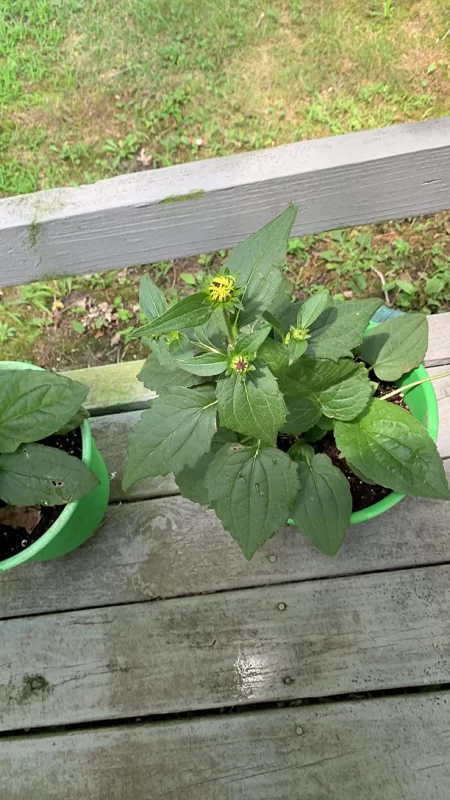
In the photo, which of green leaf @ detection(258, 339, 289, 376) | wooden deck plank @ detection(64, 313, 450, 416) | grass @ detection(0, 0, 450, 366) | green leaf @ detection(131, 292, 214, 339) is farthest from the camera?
grass @ detection(0, 0, 450, 366)

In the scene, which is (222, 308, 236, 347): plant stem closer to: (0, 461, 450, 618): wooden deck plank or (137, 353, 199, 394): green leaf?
(137, 353, 199, 394): green leaf

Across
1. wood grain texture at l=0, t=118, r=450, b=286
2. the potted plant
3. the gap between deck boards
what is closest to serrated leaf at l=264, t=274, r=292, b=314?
the potted plant

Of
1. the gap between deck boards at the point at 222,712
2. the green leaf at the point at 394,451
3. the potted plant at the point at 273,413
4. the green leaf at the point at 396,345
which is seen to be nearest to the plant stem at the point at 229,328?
the potted plant at the point at 273,413

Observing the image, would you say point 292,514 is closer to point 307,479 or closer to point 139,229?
point 307,479

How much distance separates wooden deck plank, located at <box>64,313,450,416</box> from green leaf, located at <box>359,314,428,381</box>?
1.32 ft

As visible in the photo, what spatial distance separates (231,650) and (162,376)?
708 mm

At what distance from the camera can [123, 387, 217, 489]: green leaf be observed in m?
1.07

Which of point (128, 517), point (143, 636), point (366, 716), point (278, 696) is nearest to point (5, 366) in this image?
point (128, 517)

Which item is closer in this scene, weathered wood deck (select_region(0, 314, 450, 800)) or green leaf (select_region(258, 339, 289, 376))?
green leaf (select_region(258, 339, 289, 376))

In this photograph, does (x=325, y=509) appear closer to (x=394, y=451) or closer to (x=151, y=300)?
(x=394, y=451)

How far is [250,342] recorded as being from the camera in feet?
2.97

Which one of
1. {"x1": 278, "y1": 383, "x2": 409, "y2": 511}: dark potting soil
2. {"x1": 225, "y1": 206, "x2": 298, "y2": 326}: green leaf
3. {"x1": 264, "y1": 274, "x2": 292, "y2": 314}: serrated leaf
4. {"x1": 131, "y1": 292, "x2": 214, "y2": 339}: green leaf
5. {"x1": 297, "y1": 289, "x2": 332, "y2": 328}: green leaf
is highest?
{"x1": 131, "y1": 292, "x2": 214, "y2": 339}: green leaf

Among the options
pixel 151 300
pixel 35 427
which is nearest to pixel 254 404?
pixel 151 300

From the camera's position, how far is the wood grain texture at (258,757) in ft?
4.17
